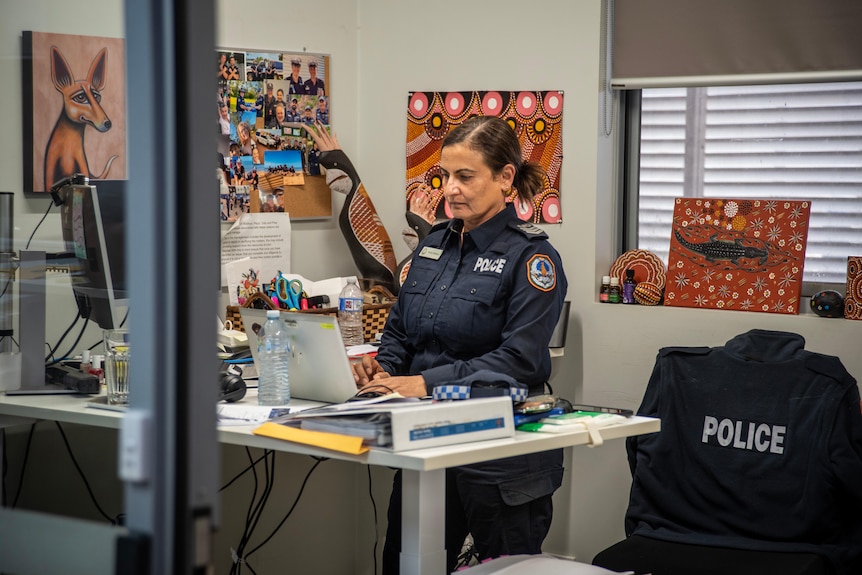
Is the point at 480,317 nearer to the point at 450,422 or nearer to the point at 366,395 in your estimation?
the point at 366,395

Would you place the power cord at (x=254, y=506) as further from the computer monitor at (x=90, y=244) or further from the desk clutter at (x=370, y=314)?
the computer monitor at (x=90, y=244)

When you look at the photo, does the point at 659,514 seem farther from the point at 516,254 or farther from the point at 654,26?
the point at 654,26

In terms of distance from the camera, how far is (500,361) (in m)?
2.46

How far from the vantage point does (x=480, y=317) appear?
2.56 m

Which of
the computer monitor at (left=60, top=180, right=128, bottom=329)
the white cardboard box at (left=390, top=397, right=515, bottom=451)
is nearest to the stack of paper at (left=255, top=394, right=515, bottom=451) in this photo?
the white cardboard box at (left=390, top=397, right=515, bottom=451)

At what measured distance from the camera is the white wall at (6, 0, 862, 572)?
3.36 meters

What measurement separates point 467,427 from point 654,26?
188 centimetres

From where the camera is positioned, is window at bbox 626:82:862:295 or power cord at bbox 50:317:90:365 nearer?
power cord at bbox 50:317:90:365

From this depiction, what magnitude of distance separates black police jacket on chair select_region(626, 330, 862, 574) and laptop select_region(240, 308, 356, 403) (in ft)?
3.12

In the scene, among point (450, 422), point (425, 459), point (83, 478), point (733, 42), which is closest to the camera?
point (83, 478)

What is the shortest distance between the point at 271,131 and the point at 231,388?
143cm

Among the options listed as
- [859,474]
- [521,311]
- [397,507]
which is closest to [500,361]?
[521,311]

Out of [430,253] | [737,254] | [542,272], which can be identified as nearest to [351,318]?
[430,253]

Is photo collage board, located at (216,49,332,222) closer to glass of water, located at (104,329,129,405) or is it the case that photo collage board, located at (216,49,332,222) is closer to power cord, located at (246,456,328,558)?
power cord, located at (246,456,328,558)
